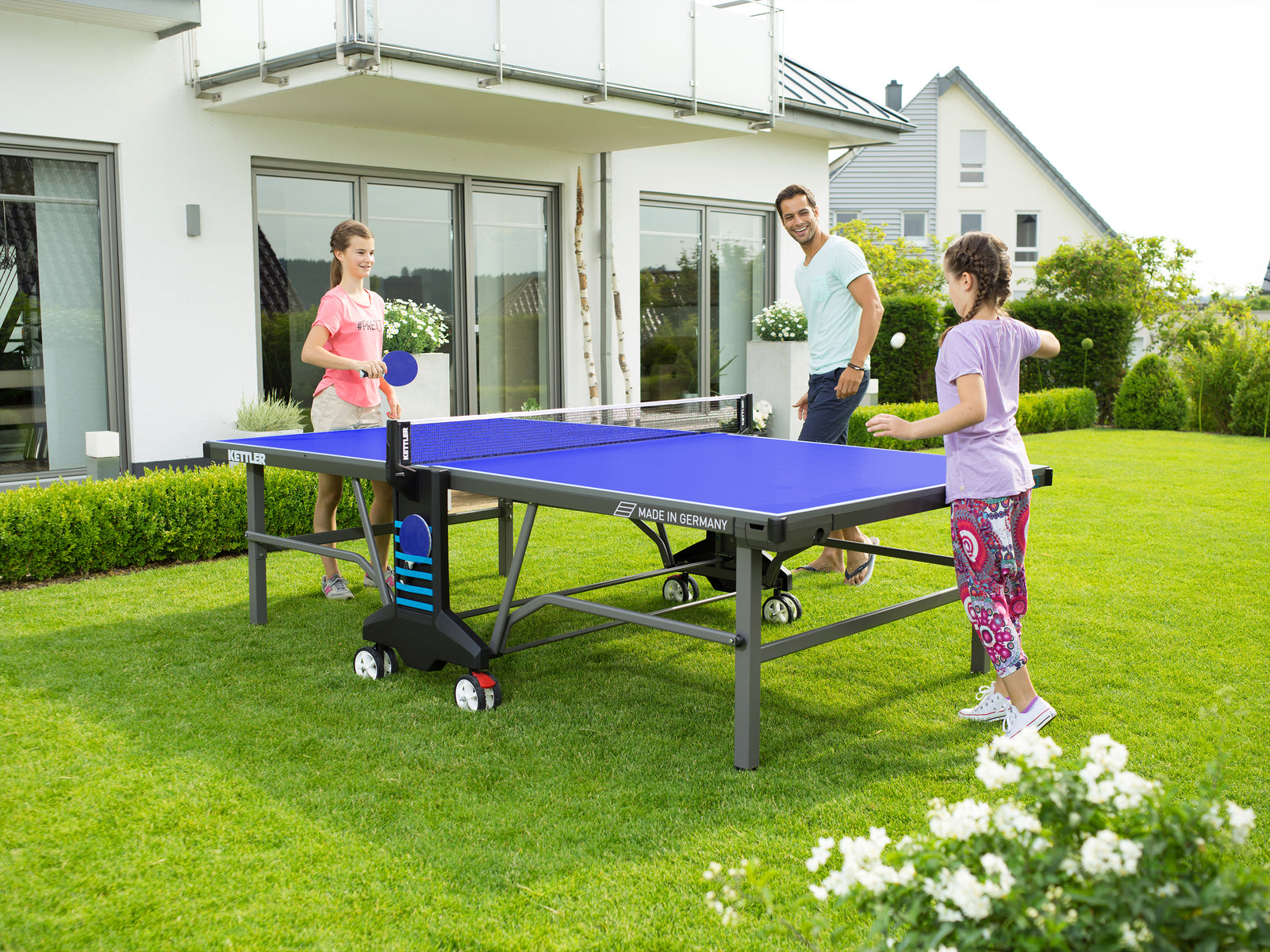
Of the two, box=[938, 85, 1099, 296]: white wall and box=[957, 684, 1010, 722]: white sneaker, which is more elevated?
box=[938, 85, 1099, 296]: white wall

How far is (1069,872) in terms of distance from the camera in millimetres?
1656

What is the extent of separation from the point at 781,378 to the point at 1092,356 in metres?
8.78

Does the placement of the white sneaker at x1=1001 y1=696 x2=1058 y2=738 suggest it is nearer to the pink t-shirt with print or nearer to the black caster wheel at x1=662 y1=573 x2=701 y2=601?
the black caster wheel at x1=662 y1=573 x2=701 y2=601

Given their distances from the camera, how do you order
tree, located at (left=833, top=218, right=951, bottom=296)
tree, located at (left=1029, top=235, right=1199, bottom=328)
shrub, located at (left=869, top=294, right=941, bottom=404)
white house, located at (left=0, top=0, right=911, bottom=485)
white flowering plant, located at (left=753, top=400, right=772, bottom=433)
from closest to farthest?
white house, located at (left=0, top=0, right=911, bottom=485), white flowering plant, located at (left=753, top=400, right=772, bottom=433), shrub, located at (left=869, top=294, right=941, bottom=404), tree, located at (left=1029, top=235, right=1199, bottom=328), tree, located at (left=833, top=218, right=951, bottom=296)

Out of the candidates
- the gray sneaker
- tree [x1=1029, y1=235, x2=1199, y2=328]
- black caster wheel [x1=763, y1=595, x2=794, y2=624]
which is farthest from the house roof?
the gray sneaker

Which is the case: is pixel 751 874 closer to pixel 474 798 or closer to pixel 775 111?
pixel 474 798

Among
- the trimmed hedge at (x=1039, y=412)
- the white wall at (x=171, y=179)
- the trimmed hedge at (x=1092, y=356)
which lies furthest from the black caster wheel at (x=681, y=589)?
the trimmed hedge at (x=1092, y=356)

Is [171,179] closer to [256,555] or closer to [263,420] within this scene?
[263,420]

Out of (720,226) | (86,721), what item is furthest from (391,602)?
(720,226)

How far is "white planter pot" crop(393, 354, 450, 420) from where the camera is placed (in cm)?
1051

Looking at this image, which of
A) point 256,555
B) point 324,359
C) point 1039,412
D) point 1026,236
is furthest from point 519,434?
point 1026,236

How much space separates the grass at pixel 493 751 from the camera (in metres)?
3.12

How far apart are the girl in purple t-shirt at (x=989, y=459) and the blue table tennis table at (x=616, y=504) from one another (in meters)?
0.20

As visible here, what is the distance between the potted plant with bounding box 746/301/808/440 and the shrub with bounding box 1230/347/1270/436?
721 cm
